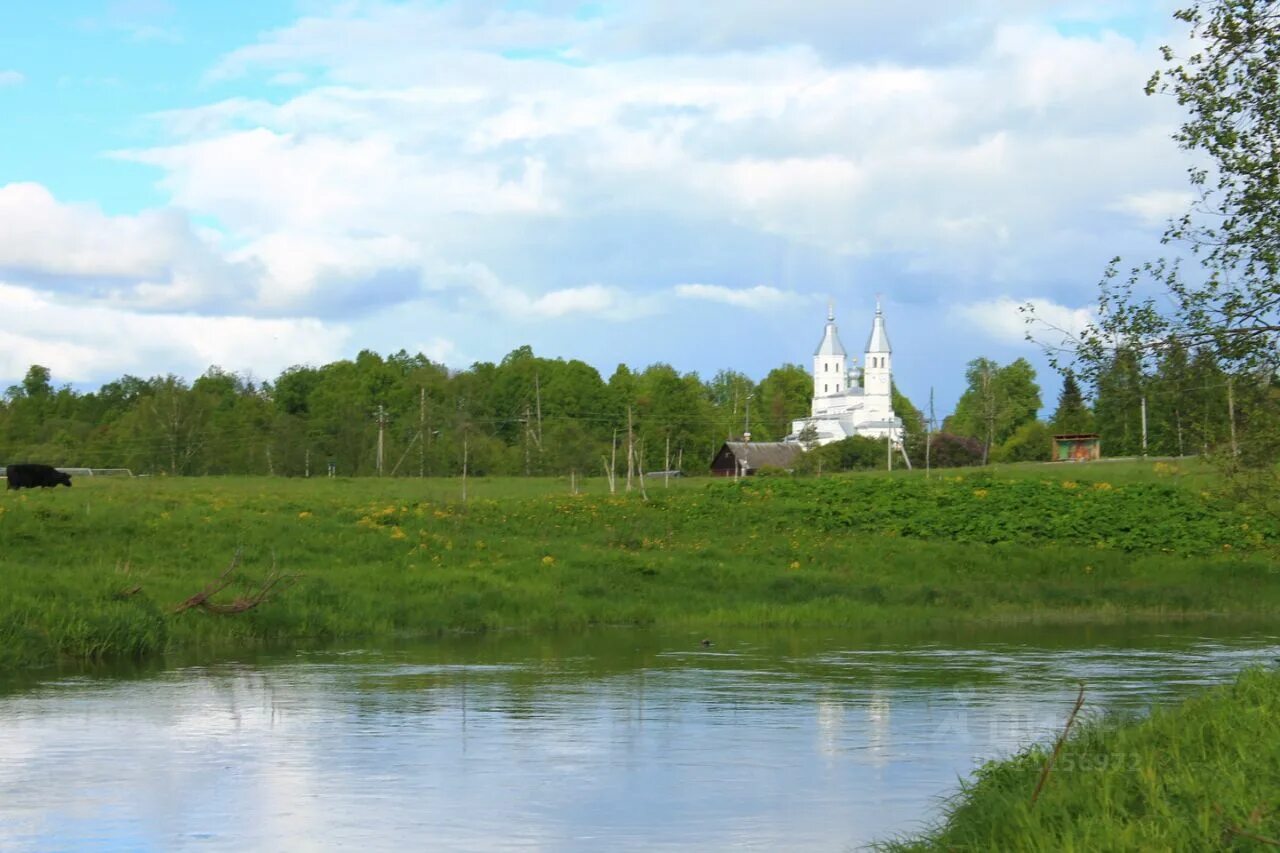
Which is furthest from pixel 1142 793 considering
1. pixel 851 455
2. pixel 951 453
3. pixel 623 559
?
pixel 951 453

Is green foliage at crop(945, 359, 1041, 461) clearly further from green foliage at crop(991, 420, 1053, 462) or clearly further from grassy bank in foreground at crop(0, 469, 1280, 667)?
grassy bank in foreground at crop(0, 469, 1280, 667)

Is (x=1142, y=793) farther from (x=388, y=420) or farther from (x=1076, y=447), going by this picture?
(x=388, y=420)

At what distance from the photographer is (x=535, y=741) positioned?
16.8m

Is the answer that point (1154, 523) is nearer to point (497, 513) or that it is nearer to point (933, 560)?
point (933, 560)

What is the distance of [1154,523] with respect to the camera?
149 ft

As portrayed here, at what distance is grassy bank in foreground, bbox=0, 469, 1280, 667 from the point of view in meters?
28.1

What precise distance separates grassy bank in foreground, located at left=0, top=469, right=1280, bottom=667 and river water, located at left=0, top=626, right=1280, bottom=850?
270 centimetres

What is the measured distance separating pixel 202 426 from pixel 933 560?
77262mm

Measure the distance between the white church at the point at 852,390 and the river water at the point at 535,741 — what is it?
5340 inches

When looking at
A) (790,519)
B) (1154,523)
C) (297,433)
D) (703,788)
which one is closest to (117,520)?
(790,519)

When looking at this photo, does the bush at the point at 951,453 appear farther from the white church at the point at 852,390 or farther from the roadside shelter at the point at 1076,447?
the white church at the point at 852,390

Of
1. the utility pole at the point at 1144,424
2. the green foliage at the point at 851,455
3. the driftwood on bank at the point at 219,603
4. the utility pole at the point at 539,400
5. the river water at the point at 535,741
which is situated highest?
the utility pole at the point at 539,400

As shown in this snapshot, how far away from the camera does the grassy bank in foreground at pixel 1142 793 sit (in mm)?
9125

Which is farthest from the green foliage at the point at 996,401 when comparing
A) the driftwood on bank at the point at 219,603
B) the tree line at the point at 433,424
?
the driftwood on bank at the point at 219,603
